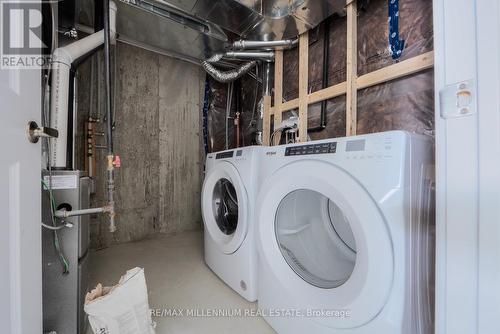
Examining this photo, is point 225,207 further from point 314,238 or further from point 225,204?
point 314,238

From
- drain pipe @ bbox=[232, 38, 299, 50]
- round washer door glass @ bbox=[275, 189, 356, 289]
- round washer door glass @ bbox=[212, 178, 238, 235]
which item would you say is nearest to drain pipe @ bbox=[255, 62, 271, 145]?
drain pipe @ bbox=[232, 38, 299, 50]

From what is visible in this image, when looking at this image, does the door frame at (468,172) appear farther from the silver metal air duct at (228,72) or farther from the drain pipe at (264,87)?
the silver metal air duct at (228,72)

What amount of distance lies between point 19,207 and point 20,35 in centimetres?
45

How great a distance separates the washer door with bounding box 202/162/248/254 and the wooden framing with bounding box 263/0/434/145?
1.94ft

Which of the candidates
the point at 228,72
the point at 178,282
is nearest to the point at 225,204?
the point at 178,282

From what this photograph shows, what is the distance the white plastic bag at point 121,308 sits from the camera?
0.77 meters

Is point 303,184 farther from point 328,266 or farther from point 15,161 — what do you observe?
point 15,161

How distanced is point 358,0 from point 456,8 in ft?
3.40

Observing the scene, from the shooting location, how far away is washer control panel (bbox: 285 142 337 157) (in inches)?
30.4

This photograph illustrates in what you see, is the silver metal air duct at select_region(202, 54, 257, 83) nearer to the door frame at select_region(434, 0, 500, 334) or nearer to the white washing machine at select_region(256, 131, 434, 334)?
the white washing machine at select_region(256, 131, 434, 334)

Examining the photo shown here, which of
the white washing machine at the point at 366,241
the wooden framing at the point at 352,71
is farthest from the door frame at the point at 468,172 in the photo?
the wooden framing at the point at 352,71

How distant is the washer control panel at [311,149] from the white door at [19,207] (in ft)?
2.73

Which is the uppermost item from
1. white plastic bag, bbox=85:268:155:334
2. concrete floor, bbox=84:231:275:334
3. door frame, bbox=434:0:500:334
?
door frame, bbox=434:0:500:334

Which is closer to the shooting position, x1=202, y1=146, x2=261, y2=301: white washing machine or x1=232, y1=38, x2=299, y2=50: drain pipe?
x1=202, y1=146, x2=261, y2=301: white washing machine
